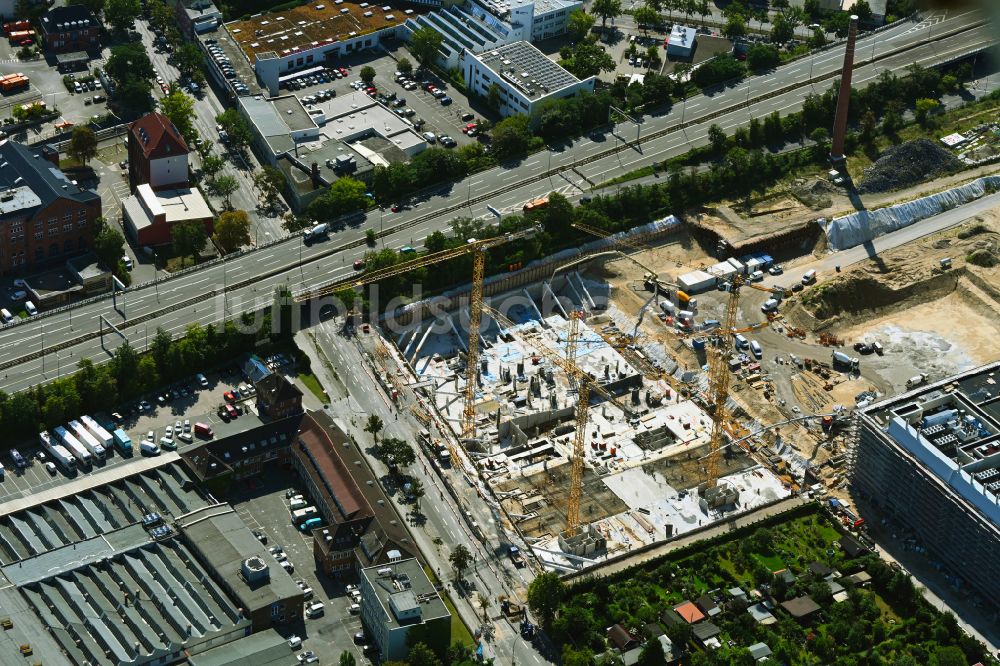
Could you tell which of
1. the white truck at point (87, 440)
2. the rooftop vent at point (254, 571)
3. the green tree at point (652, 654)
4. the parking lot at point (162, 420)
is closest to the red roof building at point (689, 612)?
the green tree at point (652, 654)

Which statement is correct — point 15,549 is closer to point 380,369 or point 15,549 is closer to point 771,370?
point 380,369

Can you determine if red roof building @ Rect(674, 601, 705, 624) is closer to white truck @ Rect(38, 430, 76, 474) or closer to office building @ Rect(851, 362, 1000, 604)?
Result: office building @ Rect(851, 362, 1000, 604)

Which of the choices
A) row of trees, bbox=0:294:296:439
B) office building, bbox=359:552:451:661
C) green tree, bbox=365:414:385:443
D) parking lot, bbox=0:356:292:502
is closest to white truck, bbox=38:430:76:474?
parking lot, bbox=0:356:292:502

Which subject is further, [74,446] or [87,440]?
[87,440]

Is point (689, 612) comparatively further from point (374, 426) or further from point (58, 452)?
point (58, 452)

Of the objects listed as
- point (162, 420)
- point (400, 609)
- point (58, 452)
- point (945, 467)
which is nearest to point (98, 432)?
point (58, 452)
